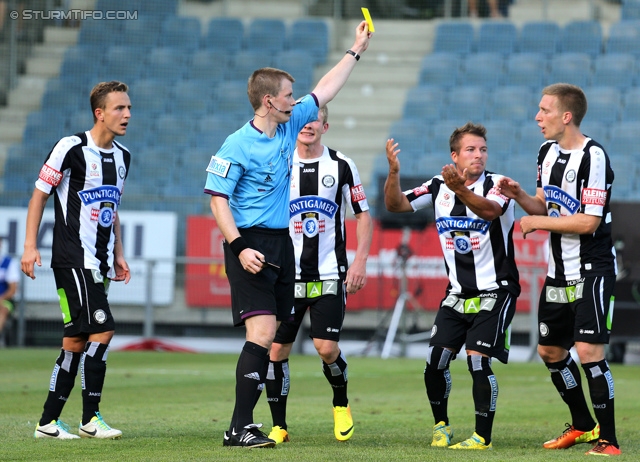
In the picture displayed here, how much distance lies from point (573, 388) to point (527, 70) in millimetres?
14361

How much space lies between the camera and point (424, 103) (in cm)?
2098

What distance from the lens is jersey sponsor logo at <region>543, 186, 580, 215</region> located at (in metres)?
6.70

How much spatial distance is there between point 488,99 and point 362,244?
13389 millimetres

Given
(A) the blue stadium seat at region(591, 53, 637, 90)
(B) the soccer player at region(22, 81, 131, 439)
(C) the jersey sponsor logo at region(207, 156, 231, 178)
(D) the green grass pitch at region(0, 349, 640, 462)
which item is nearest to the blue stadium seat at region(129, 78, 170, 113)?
(D) the green grass pitch at region(0, 349, 640, 462)

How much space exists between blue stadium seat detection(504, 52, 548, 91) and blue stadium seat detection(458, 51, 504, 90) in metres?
0.17

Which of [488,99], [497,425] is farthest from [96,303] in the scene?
[488,99]

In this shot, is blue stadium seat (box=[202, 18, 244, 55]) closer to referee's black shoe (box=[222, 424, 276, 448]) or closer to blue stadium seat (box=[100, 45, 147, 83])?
blue stadium seat (box=[100, 45, 147, 83])

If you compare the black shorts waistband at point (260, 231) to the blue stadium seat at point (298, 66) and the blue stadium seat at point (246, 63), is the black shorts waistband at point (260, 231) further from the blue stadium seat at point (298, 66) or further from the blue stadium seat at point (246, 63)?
the blue stadium seat at point (246, 63)

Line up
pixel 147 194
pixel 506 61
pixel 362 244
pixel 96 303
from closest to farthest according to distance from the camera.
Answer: pixel 96 303, pixel 362 244, pixel 147 194, pixel 506 61

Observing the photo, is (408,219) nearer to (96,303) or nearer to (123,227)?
(123,227)

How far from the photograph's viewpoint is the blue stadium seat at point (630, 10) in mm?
20734

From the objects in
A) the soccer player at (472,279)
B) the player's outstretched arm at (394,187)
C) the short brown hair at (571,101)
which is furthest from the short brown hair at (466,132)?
the short brown hair at (571,101)

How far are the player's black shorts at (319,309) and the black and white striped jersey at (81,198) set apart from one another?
1319 millimetres

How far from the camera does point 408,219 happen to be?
15.5 metres
